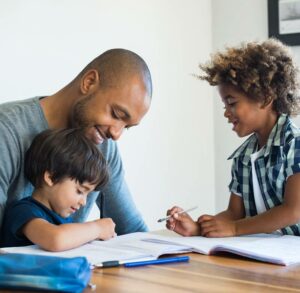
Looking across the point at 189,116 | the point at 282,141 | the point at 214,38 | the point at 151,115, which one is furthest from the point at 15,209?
the point at 214,38

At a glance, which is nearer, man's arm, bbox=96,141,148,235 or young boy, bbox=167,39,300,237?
young boy, bbox=167,39,300,237

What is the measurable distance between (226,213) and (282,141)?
27 cm

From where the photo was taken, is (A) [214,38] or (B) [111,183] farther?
(A) [214,38]

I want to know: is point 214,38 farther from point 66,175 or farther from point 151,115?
point 66,175

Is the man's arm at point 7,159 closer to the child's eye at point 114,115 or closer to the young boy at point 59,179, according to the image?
the young boy at point 59,179

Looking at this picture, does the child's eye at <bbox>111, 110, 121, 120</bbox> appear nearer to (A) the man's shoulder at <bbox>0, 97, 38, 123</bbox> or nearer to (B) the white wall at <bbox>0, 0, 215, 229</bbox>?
(A) the man's shoulder at <bbox>0, 97, 38, 123</bbox>

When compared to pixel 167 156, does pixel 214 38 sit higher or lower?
higher

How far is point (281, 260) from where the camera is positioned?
0.96 meters

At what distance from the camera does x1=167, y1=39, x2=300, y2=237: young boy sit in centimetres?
136

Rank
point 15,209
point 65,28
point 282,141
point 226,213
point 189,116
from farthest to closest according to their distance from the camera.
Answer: point 189,116 → point 65,28 → point 226,213 → point 282,141 → point 15,209

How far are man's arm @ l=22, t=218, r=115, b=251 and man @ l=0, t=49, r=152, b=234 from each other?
0.17m

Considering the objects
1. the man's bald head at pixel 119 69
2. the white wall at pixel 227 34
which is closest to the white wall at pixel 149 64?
the white wall at pixel 227 34

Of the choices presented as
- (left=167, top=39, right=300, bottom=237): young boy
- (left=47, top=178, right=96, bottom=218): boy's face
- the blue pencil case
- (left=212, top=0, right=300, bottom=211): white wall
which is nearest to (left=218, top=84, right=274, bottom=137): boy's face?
(left=167, top=39, right=300, bottom=237): young boy

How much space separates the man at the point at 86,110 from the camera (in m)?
1.28
